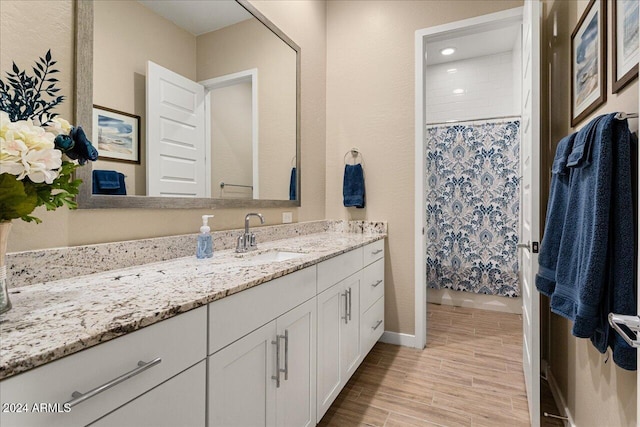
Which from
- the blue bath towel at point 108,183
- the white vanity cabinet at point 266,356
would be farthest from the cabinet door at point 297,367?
the blue bath towel at point 108,183

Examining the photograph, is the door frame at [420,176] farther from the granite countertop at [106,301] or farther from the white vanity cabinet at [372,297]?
the granite countertop at [106,301]

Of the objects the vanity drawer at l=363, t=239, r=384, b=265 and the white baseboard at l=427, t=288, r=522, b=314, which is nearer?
the vanity drawer at l=363, t=239, r=384, b=265

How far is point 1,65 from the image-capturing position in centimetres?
96

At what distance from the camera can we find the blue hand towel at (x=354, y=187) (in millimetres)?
2637

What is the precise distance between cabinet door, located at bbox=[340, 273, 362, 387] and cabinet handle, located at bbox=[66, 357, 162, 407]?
1171mm

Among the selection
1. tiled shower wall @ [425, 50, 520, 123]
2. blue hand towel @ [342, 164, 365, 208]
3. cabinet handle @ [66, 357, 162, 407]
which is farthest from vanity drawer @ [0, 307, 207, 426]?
tiled shower wall @ [425, 50, 520, 123]

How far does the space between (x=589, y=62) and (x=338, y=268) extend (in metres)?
1.38

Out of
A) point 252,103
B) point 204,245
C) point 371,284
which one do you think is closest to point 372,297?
point 371,284

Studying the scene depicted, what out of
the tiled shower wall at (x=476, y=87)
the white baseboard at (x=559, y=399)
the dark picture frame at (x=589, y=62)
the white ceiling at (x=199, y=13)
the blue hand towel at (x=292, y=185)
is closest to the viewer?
the dark picture frame at (x=589, y=62)

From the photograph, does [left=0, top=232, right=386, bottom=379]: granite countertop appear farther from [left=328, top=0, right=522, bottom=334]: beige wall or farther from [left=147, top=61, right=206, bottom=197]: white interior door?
[left=328, top=0, right=522, bottom=334]: beige wall

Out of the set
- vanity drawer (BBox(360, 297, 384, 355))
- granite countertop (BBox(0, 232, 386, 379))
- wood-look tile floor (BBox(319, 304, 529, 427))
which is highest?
granite countertop (BBox(0, 232, 386, 379))

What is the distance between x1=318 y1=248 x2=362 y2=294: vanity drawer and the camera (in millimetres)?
1549

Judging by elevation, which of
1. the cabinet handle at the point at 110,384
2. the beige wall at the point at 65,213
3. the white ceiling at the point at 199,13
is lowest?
the cabinet handle at the point at 110,384

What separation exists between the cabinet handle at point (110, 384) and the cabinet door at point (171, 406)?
0.06 metres
